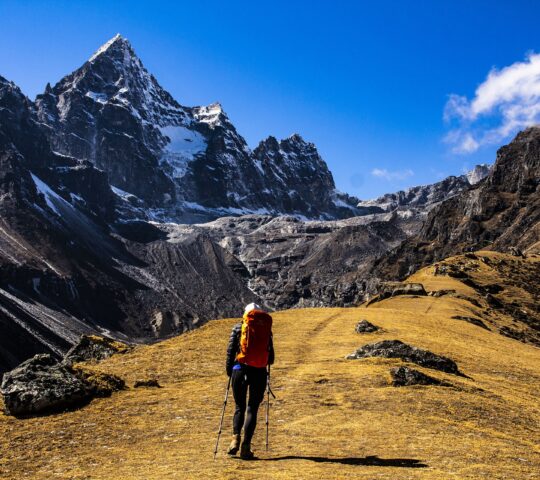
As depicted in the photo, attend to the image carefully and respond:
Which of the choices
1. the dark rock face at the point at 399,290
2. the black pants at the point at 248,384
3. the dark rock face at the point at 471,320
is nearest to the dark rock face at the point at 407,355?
the black pants at the point at 248,384

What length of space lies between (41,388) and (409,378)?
11.4 m

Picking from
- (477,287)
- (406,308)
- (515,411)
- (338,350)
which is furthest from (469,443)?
(477,287)

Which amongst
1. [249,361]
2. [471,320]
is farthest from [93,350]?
[471,320]

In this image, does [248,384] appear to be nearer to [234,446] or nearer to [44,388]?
[234,446]

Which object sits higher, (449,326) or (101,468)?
(449,326)

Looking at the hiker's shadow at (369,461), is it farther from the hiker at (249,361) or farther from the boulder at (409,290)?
the boulder at (409,290)

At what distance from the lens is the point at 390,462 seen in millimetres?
12055

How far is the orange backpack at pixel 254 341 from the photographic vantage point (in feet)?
45.1

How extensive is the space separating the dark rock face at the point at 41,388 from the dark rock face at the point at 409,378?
974 cm

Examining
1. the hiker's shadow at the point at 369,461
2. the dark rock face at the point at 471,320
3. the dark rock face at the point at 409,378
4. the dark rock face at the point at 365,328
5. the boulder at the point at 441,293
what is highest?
the boulder at the point at 441,293

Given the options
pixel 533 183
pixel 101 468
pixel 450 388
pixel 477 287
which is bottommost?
pixel 101 468

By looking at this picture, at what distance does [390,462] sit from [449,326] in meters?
30.2

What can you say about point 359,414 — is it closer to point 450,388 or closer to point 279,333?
point 450,388

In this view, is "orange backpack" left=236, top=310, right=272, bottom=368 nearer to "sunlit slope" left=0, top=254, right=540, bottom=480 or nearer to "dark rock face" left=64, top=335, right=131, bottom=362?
"sunlit slope" left=0, top=254, right=540, bottom=480
